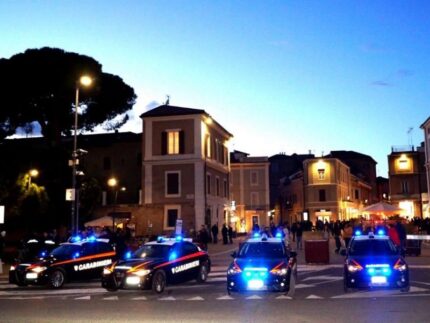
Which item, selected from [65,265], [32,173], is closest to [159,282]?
[65,265]

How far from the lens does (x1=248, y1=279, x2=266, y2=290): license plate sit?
14.9 meters

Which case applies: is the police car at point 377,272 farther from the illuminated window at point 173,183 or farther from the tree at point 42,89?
the illuminated window at point 173,183

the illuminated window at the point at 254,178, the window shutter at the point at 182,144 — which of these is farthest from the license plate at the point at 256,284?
the illuminated window at the point at 254,178

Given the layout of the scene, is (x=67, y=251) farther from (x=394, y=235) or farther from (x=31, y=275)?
(x=394, y=235)

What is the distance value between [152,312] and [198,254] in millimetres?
6222

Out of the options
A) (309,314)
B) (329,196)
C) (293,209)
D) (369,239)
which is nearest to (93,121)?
(369,239)

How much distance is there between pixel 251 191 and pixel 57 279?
58977mm

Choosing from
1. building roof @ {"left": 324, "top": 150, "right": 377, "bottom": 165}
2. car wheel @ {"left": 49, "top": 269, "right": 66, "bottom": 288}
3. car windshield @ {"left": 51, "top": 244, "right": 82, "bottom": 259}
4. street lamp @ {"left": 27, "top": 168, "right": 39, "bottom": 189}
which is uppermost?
building roof @ {"left": 324, "top": 150, "right": 377, "bottom": 165}

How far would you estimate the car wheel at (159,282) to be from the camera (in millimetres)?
16250

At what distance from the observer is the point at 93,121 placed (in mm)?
46031

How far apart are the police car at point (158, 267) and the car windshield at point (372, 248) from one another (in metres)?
5.31

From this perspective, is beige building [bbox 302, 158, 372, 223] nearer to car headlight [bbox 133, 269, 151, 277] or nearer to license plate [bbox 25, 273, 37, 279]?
license plate [bbox 25, 273, 37, 279]

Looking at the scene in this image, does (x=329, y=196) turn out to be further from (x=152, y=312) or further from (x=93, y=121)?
(x=152, y=312)

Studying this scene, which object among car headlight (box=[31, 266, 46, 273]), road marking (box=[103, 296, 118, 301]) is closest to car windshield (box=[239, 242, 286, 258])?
road marking (box=[103, 296, 118, 301])
